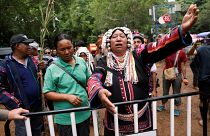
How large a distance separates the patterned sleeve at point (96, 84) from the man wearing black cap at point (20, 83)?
1.39 m

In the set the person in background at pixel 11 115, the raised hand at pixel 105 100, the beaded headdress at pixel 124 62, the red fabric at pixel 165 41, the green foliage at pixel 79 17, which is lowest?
the person in background at pixel 11 115

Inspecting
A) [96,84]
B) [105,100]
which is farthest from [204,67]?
[105,100]

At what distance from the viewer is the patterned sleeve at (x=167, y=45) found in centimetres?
213

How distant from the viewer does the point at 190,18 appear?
79.6 inches

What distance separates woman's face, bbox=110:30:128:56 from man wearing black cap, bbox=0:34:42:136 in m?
1.50

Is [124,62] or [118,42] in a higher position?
[118,42]

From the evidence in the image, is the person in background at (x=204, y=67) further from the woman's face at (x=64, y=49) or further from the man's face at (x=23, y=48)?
the man's face at (x=23, y=48)

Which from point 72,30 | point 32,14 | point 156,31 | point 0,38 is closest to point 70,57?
point 32,14

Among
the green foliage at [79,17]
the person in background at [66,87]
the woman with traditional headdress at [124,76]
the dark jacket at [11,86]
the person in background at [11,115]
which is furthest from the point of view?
the green foliage at [79,17]

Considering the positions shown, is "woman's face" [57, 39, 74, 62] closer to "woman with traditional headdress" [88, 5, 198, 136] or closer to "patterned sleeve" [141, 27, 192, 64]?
"woman with traditional headdress" [88, 5, 198, 136]

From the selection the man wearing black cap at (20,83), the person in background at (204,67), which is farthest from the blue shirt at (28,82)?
the person in background at (204,67)

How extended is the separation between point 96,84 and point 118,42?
0.44 metres

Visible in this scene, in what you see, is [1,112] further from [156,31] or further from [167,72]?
[156,31]

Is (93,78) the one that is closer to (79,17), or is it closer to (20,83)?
(20,83)
